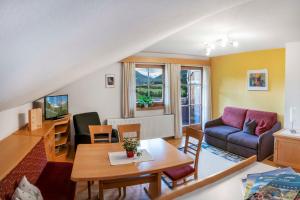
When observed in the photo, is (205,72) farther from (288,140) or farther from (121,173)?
(121,173)

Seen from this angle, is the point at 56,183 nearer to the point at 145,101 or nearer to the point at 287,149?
the point at 145,101

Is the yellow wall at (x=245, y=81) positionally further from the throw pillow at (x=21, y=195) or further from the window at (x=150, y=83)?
the throw pillow at (x=21, y=195)

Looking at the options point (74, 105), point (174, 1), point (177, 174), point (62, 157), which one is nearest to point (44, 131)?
point (62, 157)

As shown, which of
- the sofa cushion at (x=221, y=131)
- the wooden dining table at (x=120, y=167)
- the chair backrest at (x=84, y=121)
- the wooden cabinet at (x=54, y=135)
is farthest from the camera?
the sofa cushion at (x=221, y=131)

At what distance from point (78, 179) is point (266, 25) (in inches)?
115

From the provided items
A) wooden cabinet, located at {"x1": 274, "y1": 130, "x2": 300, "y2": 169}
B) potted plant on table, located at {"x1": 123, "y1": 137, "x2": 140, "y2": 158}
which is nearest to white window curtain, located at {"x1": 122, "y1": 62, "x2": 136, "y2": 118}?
potted plant on table, located at {"x1": 123, "y1": 137, "x2": 140, "y2": 158}

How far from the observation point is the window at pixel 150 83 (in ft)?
17.5

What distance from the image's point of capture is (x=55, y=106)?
396cm

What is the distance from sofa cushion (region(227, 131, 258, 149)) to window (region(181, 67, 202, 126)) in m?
1.77

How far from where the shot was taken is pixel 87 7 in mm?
Answer: 579

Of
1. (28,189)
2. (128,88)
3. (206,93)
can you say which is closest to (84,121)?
(128,88)

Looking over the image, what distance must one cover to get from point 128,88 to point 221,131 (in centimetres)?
234

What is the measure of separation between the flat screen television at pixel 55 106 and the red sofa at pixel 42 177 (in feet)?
3.78

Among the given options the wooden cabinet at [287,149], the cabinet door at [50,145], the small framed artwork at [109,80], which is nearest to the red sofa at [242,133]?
the wooden cabinet at [287,149]
